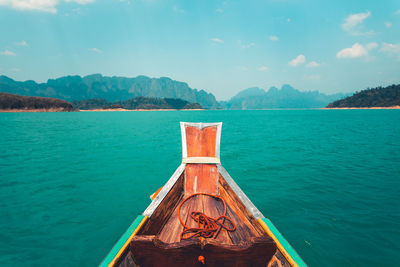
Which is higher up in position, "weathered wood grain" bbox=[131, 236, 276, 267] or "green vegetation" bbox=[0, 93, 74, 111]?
"green vegetation" bbox=[0, 93, 74, 111]

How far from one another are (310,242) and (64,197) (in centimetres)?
1073

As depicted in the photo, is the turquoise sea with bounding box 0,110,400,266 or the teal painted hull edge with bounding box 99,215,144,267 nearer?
the teal painted hull edge with bounding box 99,215,144,267

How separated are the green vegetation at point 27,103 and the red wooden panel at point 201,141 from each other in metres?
158

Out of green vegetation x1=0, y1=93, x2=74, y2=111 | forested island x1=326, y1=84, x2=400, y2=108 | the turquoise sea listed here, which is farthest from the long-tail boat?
forested island x1=326, y1=84, x2=400, y2=108

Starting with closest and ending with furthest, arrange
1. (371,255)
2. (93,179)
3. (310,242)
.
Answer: (371,255) < (310,242) < (93,179)

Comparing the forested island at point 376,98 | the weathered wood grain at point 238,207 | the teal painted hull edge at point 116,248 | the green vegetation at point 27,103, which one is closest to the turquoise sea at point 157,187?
the weathered wood grain at point 238,207

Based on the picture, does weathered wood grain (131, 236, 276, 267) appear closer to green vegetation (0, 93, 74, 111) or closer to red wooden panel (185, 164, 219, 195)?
red wooden panel (185, 164, 219, 195)

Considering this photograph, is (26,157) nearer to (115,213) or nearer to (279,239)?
(115,213)

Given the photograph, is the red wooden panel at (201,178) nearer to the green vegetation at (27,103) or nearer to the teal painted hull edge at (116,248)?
the teal painted hull edge at (116,248)

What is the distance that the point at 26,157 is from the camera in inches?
614

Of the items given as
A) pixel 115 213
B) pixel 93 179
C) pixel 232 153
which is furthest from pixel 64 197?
pixel 232 153

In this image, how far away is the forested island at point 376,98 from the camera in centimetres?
15062

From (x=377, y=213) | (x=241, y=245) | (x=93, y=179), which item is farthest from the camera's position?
(x=93, y=179)

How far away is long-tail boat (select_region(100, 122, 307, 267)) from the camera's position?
2232 mm
